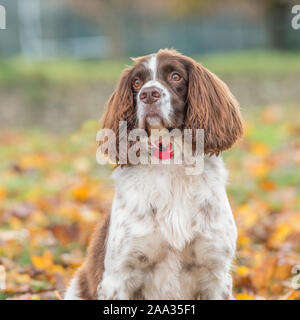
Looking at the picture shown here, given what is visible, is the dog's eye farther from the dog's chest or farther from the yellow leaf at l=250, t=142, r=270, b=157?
the yellow leaf at l=250, t=142, r=270, b=157

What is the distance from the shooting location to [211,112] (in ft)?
12.0

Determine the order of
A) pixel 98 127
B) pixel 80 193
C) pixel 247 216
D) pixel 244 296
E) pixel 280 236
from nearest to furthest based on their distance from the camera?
pixel 244 296 → pixel 280 236 → pixel 247 216 → pixel 80 193 → pixel 98 127

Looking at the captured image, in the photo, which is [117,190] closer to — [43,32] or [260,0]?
[260,0]

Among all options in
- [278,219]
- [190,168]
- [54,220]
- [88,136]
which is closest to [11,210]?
[54,220]

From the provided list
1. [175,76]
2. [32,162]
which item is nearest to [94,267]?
[175,76]

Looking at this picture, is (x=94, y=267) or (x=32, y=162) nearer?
(x=94, y=267)

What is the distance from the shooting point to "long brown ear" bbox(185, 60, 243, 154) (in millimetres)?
3586

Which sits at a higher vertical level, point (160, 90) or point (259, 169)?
point (160, 90)

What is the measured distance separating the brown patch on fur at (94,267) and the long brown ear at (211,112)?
33.6 inches

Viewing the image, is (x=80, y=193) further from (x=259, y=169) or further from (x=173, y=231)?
(x=173, y=231)
